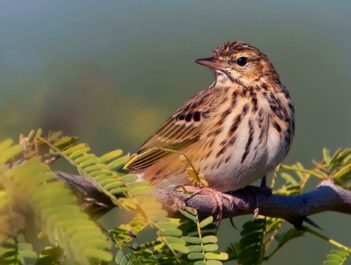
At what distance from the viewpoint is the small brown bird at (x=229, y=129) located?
400cm

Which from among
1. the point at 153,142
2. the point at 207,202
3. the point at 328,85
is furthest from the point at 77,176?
the point at 328,85

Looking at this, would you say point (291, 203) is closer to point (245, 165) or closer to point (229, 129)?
point (245, 165)

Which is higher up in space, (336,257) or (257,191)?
(257,191)

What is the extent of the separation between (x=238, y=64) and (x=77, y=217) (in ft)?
11.5

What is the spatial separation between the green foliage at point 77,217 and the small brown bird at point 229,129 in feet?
4.51

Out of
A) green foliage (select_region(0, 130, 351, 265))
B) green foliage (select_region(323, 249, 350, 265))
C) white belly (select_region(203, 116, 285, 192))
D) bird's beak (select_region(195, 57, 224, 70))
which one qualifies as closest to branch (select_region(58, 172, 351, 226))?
white belly (select_region(203, 116, 285, 192))

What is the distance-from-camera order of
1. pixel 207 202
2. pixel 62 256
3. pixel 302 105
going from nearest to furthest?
pixel 62 256 < pixel 207 202 < pixel 302 105

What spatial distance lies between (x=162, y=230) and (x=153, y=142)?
244 centimetres

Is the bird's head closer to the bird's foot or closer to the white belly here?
the white belly

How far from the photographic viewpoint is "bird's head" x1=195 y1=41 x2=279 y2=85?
4.82m

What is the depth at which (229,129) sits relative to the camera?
4207 mm

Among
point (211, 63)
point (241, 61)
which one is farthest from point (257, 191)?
point (241, 61)

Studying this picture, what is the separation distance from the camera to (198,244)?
2.10 m

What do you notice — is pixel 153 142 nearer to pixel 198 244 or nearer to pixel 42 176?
pixel 198 244
